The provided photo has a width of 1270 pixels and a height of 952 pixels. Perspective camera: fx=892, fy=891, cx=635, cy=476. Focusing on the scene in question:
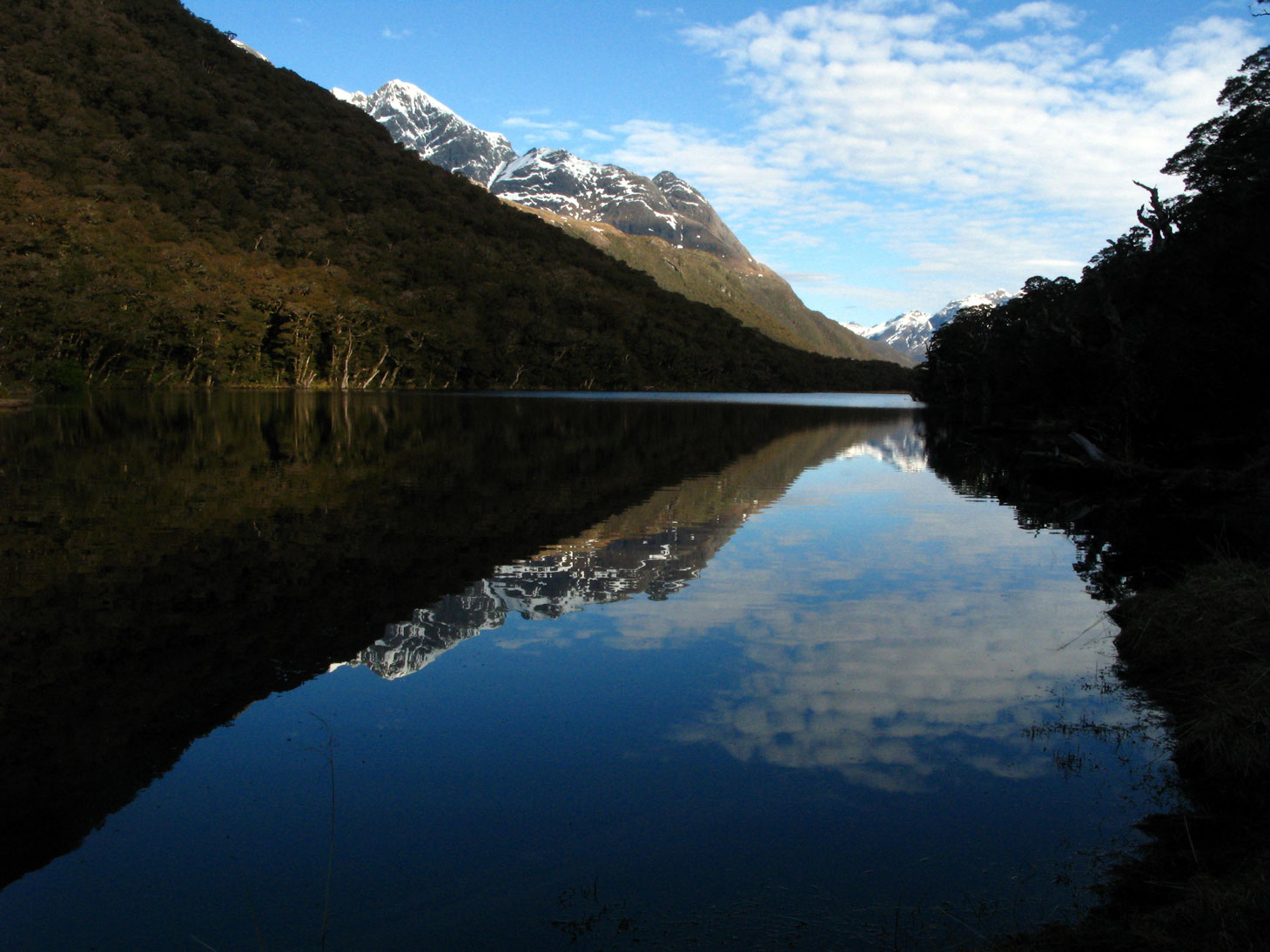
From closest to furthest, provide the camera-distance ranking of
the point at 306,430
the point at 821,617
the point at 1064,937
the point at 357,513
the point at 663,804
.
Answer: the point at 1064,937
the point at 663,804
the point at 821,617
the point at 357,513
the point at 306,430

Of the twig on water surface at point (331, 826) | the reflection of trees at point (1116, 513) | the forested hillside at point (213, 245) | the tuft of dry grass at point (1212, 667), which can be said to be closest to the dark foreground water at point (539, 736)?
the twig on water surface at point (331, 826)

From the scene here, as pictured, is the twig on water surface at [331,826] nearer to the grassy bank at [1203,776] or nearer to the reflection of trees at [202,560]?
the reflection of trees at [202,560]

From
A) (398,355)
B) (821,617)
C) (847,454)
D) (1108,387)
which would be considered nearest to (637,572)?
(821,617)

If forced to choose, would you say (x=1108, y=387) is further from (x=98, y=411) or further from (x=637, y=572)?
(x=98, y=411)

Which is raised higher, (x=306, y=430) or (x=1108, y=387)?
(x=1108, y=387)

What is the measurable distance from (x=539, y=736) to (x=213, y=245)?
491 ft

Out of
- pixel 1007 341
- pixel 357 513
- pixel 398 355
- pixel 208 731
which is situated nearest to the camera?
pixel 208 731

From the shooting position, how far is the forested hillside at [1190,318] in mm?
30203

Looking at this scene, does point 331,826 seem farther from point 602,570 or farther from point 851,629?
Result: point 602,570

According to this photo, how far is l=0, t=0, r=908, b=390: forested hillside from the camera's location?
102250 millimetres

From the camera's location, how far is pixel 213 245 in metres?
139

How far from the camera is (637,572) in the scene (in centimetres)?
1717

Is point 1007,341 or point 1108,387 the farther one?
point 1007,341

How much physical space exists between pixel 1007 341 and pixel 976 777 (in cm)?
8789
